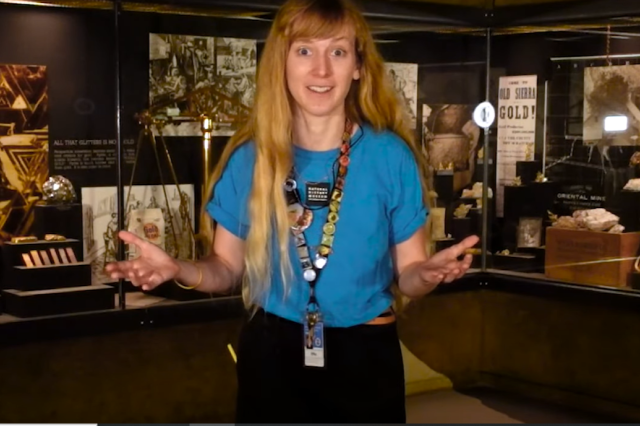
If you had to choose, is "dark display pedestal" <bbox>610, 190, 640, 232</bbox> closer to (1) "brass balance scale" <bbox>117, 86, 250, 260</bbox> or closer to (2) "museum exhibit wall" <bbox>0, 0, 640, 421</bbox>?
(2) "museum exhibit wall" <bbox>0, 0, 640, 421</bbox>

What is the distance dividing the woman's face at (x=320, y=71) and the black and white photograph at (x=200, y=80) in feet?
6.73

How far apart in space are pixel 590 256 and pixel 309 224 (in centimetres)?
297

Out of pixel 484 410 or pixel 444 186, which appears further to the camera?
pixel 444 186

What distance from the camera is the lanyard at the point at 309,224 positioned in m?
2.10

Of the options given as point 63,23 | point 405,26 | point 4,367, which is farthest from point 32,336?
point 405,26

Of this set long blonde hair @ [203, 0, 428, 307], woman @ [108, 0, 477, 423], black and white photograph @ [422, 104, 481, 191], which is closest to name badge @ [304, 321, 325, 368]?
woman @ [108, 0, 477, 423]

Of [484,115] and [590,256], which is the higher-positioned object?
[484,115]

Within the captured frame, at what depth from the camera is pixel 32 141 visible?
3795 millimetres

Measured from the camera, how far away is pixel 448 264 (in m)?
2.03

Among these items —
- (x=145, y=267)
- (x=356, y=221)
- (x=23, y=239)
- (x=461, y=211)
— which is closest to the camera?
(x=145, y=267)

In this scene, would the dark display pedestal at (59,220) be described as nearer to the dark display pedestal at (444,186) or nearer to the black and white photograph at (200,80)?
the black and white photograph at (200,80)

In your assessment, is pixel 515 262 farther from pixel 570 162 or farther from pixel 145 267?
pixel 145 267

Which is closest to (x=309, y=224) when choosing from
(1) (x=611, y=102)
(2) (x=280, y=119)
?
(2) (x=280, y=119)

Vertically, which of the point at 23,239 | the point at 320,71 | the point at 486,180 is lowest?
the point at 23,239
